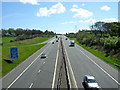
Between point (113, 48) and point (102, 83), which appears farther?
point (113, 48)

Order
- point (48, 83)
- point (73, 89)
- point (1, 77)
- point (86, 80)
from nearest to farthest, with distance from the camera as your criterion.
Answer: point (73, 89), point (86, 80), point (48, 83), point (1, 77)

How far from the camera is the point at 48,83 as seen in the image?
24922mm

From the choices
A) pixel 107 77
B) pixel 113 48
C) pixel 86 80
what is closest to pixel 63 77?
pixel 86 80

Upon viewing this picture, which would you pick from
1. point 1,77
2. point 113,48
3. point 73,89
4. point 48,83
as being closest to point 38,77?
point 48,83

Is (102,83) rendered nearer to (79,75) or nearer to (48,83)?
(79,75)

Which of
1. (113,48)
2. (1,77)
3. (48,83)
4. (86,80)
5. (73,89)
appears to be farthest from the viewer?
(113,48)

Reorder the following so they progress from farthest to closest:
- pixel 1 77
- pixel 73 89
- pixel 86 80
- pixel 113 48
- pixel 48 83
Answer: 1. pixel 113 48
2. pixel 1 77
3. pixel 48 83
4. pixel 86 80
5. pixel 73 89

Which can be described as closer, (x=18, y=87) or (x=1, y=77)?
(x=18, y=87)

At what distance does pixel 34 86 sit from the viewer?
23688 millimetres

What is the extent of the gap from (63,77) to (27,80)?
540 centimetres

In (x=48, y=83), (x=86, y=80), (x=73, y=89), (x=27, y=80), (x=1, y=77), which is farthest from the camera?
(x=1, y=77)

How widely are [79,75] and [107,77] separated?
4.50 metres

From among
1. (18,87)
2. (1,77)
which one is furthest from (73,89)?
(1,77)

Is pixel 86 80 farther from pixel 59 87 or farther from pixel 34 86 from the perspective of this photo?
pixel 34 86
